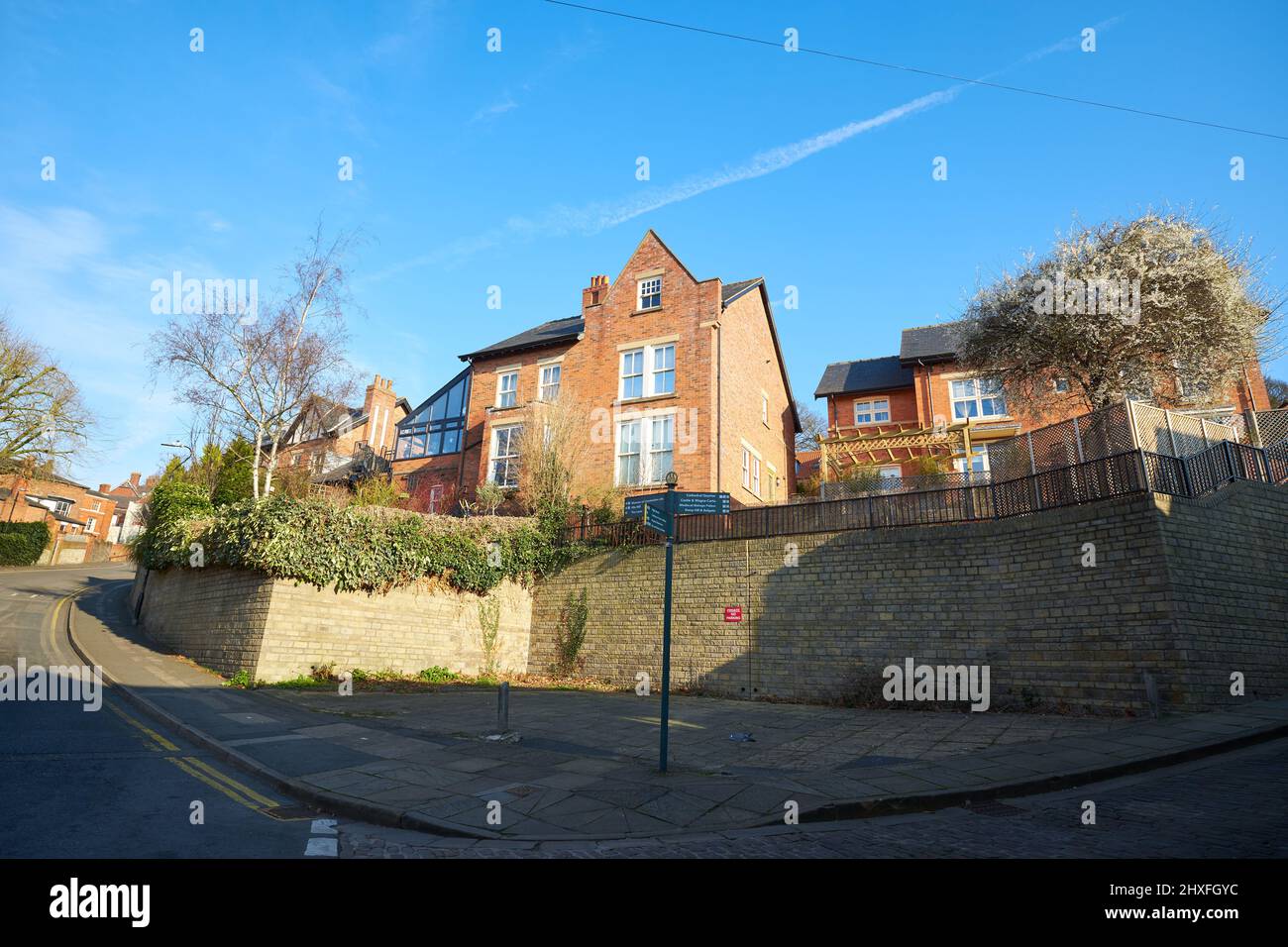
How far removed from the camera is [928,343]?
3186 cm

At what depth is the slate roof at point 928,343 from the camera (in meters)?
29.9

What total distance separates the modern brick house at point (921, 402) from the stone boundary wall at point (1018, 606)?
8.91 m

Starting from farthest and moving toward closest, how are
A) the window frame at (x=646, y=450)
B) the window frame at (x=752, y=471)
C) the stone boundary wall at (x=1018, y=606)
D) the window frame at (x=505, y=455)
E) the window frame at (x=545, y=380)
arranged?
1. the window frame at (x=545, y=380)
2. the window frame at (x=505, y=455)
3. the window frame at (x=752, y=471)
4. the window frame at (x=646, y=450)
5. the stone boundary wall at (x=1018, y=606)

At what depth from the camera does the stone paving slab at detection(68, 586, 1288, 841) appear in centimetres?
653

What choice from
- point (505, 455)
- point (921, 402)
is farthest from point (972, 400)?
point (505, 455)

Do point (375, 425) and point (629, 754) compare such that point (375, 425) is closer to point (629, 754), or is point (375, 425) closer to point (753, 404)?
point (753, 404)

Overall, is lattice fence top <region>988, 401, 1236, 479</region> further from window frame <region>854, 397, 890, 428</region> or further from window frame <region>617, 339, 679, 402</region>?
window frame <region>854, 397, 890, 428</region>

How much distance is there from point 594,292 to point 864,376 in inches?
617

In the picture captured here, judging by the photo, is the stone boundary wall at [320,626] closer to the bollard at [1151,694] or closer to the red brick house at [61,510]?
the bollard at [1151,694]

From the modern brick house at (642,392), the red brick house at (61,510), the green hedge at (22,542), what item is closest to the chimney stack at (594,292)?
the modern brick house at (642,392)

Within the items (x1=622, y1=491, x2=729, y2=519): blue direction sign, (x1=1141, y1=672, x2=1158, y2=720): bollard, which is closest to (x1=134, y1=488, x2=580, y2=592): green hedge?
(x1=622, y1=491, x2=729, y2=519): blue direction sign

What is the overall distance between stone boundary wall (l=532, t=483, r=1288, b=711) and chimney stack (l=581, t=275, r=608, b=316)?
1378 cm

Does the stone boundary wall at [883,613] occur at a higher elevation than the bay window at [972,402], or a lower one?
lower
